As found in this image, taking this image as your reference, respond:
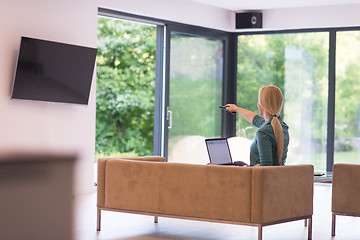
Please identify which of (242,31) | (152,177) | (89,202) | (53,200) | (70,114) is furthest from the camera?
(242,31)

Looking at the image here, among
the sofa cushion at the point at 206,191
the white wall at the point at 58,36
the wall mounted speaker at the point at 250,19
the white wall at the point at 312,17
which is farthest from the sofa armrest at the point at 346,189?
the wall mounted speaker at the point at 250,19

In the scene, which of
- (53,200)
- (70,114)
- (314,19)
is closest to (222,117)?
(314,19)

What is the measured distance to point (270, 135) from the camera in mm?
→ 3852

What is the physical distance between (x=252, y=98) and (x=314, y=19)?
1.54 m

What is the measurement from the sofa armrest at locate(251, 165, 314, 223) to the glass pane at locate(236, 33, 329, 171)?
4.29 metres

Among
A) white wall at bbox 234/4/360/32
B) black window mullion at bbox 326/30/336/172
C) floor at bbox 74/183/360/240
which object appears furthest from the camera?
black window mullion at bbox 326/30/336/172

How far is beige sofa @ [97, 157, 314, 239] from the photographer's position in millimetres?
3682

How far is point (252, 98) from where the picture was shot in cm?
868

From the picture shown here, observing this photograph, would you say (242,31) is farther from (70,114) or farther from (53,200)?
(53,200)

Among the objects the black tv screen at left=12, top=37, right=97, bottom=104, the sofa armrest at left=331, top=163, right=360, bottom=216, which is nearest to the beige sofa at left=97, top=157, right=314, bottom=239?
the sofa armrest at left=331, top=163, right=360, bottom=216

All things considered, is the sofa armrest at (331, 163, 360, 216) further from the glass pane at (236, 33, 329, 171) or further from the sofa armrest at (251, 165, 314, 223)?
the glass pane at (236, 33, 329, 171)

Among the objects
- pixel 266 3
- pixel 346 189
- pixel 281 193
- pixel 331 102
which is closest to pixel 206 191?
pixel 281 193

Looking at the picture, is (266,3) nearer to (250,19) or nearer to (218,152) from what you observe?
(250,19)

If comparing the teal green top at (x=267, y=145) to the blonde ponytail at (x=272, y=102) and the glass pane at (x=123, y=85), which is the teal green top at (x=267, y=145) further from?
the glass pane at (x=123, y=85)
